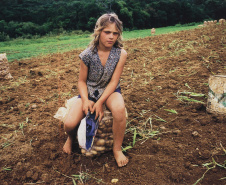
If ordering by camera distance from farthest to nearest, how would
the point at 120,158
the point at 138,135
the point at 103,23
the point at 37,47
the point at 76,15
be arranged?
1. the point at 76,15
2. the point at 37,47
3. the point at 138,135
4. the point at 103,23
5. the point at 120,158

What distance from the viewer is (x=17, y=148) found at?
206 centimetres

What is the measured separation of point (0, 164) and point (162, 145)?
1.65 meters

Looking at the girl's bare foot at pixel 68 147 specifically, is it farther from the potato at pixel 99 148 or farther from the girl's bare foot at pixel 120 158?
the girl's bare foot at pixel 120 158

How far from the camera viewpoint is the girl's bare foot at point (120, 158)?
172 cm

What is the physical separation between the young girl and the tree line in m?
16.7

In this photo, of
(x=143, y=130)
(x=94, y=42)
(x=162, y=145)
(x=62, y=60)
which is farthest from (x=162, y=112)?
(x=62, y=60)

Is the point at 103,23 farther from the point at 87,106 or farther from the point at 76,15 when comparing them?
the point at 76,15

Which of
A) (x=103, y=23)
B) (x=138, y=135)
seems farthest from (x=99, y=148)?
(x=103, y=23)

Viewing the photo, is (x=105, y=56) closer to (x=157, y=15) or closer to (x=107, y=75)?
(x=107, y=75)

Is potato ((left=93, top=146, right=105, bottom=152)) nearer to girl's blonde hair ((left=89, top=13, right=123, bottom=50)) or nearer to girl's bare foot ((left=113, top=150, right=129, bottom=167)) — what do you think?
girl's bare foot ((left=113, top=150, right=129, bottom=167))

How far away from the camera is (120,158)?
5.72 feet

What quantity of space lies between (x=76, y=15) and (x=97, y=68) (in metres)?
25.1

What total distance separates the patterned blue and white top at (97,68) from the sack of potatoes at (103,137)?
26 centimetres

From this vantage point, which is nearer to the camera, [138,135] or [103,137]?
[103,137]
